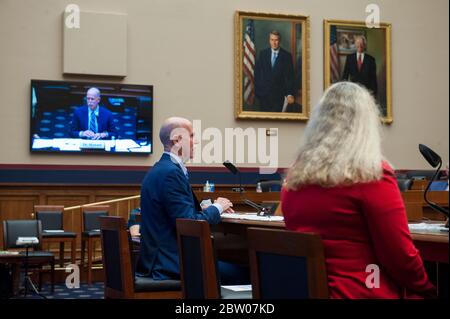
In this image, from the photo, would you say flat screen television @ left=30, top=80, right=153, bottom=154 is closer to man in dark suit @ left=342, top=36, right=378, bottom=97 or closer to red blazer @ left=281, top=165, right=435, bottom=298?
man in dark suit @ left=342, top=36, right=378, bottom=97

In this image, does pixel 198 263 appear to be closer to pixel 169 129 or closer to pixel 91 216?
pixel 169 129

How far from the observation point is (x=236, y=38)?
1296cm

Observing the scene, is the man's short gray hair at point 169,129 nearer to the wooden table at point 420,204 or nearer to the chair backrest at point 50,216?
the wooden table at point 420,204

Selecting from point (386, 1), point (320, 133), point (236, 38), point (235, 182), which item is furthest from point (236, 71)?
point (320, 133)

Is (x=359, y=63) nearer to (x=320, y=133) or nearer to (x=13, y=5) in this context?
(x=13, y=5)

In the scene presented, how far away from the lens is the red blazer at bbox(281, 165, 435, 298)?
260 centimetres

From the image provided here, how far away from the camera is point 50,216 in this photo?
11.1 m

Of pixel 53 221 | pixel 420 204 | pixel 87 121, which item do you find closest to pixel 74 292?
pixel 53 221

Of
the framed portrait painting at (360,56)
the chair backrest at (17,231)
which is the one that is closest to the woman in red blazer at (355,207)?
the chair backrest at (17,231)

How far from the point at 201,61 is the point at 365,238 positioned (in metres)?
10.5

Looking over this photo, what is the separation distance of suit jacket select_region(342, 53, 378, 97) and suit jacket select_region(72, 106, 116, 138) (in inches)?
166

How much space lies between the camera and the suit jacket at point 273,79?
42.8 ft

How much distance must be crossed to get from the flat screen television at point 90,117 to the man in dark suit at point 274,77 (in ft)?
6.38

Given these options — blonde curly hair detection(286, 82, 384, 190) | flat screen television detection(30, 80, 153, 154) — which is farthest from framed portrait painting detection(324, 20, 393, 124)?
blonde curly hair detection(286, 82, 384, 190)
